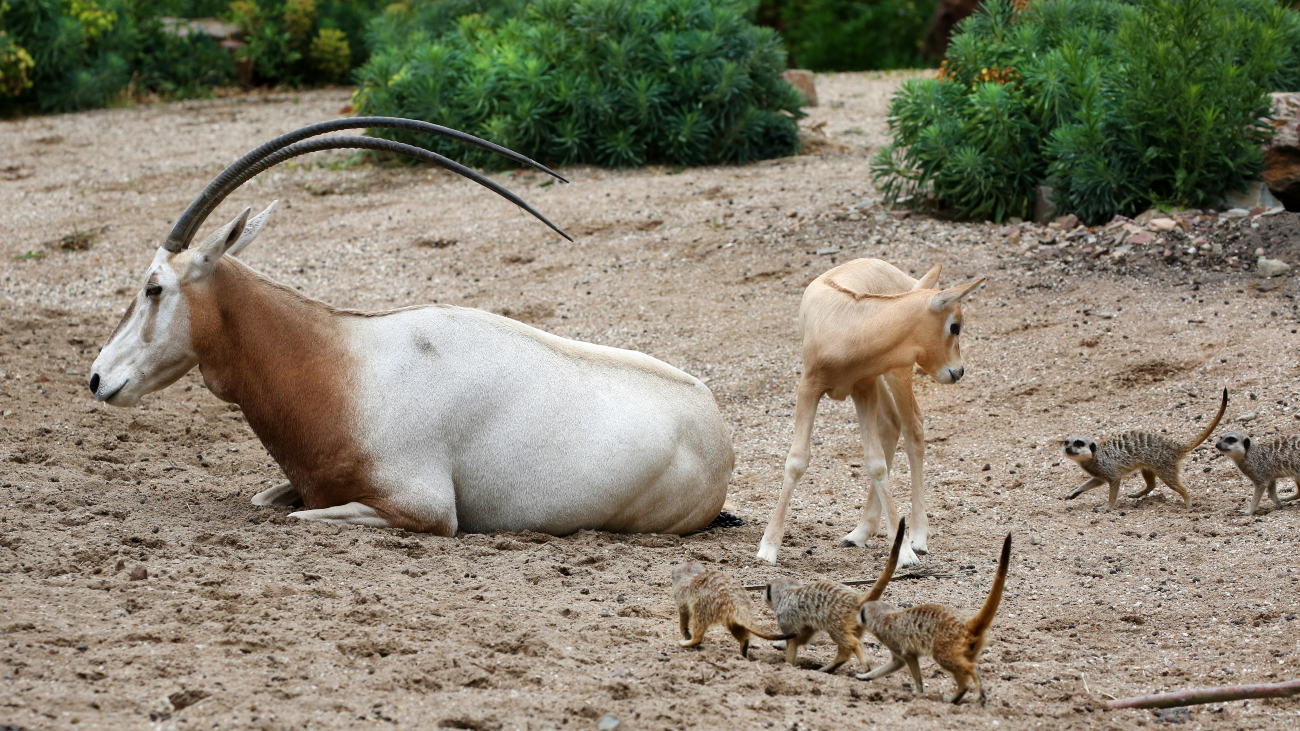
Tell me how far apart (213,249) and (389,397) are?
928mm

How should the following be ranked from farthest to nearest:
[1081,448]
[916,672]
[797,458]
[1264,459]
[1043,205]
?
[1043,205], [1081,448], [1264,459], [797,458], [916,672]

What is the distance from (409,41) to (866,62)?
42.2ft

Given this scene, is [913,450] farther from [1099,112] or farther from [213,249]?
[1099,112]

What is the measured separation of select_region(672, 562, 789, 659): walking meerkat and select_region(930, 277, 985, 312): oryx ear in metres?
1.55

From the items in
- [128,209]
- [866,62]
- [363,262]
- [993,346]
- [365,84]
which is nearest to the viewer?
[993,346]

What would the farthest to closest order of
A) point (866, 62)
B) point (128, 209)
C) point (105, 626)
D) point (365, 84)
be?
point (866, 62), point (365, 84), point (128, 209), point (105, 626)

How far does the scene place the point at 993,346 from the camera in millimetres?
8055

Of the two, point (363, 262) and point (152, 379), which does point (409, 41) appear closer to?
point (363, 262)

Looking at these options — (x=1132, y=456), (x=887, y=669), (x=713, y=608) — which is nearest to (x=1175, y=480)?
(x=1132, y=456)

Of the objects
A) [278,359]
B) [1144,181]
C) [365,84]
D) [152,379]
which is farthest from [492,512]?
[365,84]

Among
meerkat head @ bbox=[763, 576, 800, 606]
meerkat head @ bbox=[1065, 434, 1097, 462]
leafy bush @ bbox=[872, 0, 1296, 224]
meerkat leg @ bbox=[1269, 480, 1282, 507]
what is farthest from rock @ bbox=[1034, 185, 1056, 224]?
meerkat head @ bbox=[763, 576, 800, 606]

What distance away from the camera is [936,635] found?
3.47 metres

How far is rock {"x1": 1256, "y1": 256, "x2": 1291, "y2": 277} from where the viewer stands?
8141mm

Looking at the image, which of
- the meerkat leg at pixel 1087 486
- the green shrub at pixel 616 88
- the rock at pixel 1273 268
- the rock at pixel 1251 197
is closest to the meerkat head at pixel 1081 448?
the meerkat leg at pixel 1087 486
